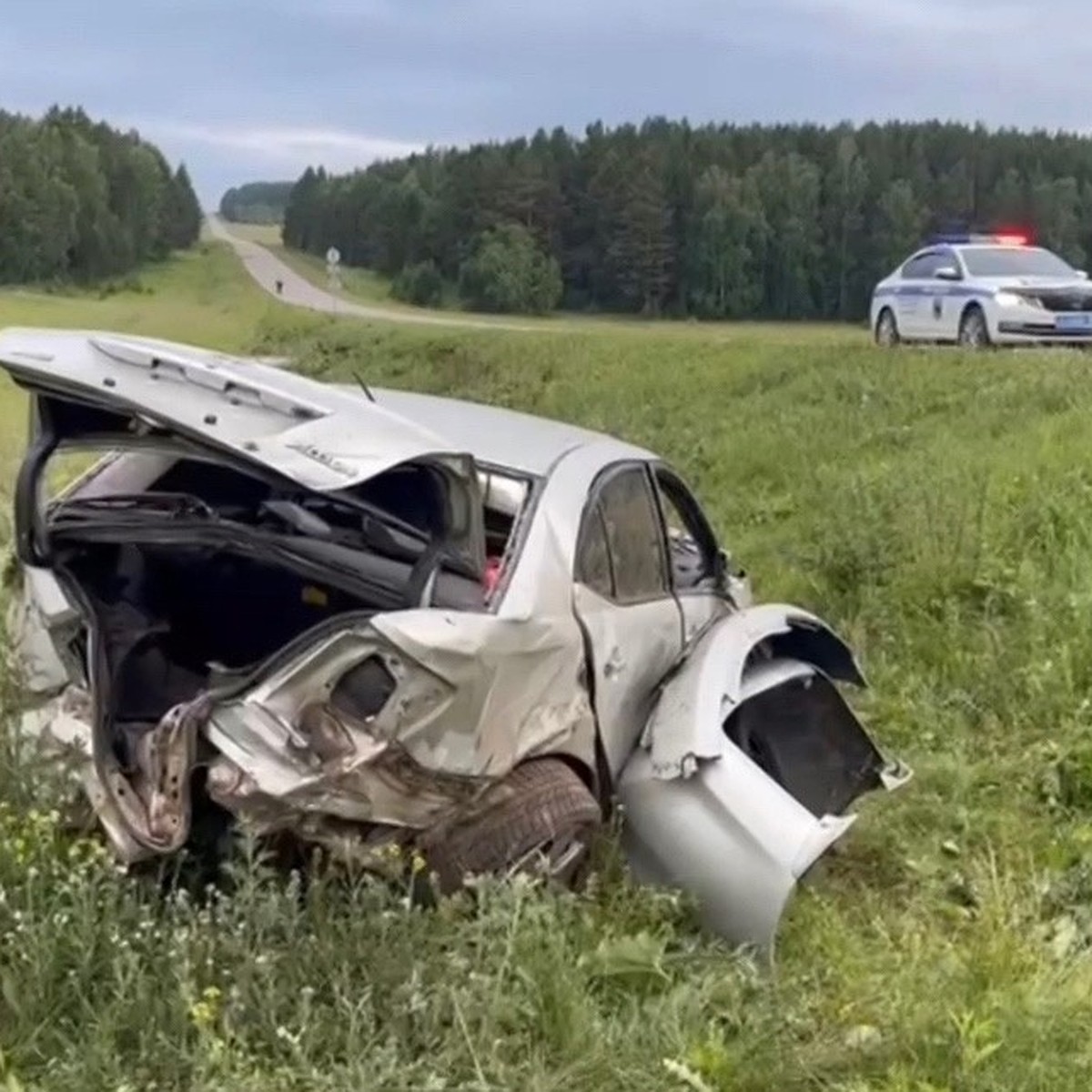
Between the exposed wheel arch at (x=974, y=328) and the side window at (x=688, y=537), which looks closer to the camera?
the side window at (x=688, y=537)

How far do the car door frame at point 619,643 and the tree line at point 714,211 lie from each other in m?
62.1

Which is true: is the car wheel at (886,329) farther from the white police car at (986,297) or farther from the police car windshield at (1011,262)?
the police car windshield at (1011,262)

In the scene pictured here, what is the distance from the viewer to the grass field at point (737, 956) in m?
3.72

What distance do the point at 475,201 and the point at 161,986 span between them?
80.8m

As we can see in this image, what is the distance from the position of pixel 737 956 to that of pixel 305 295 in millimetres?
77443

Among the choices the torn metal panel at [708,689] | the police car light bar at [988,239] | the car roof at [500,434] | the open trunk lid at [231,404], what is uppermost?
the police car light bar at [988,239]

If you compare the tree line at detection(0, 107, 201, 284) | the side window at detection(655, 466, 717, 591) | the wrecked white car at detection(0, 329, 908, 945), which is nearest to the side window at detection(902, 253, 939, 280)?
the side window at detection(655, 466, 717, 591)

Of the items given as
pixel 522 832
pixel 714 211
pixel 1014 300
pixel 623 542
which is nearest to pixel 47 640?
pixel 522 832

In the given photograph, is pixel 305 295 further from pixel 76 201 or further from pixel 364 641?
pixel 364 641

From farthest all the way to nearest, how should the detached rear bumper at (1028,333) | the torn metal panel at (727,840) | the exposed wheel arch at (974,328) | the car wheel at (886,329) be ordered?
the car wheel at (886,329) → the exposed wheel arch at (974,328) → the detached rear bumper at (1028,333) → the torn metal panel at (727,840)

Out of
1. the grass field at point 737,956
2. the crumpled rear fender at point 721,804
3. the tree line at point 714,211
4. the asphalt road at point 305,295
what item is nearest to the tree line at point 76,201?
the asphalt road at point 305,295

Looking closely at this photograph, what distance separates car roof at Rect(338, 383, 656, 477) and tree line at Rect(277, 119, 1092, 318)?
203 ft

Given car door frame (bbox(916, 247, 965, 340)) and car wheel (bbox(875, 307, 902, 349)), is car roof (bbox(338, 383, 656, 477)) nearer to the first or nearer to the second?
car door frame (bbox(916, 247, 965, 340))

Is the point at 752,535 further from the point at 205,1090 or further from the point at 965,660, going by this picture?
the point at 205,1090
